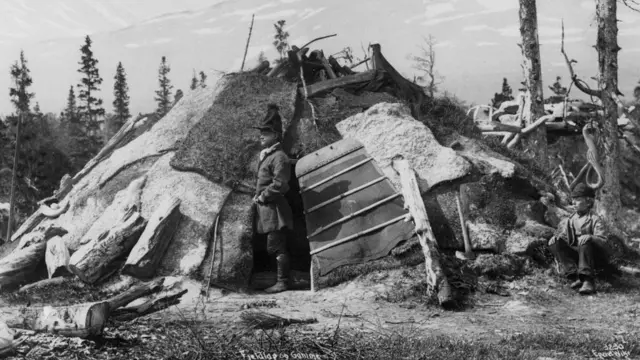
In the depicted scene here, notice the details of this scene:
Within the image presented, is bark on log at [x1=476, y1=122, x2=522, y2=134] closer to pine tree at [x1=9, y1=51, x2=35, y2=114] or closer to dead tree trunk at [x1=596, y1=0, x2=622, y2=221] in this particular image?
dead tree trunk at [x1=596, y1=0, x2=622, y2=221]

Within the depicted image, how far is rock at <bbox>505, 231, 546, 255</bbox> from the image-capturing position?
7.31m

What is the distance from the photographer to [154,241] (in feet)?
23.5

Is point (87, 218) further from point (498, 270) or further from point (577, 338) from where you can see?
point (577, 338)

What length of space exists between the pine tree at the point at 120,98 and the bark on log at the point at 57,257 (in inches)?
1666

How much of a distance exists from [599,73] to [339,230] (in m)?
8.10

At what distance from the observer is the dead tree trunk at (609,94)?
12.2 metres

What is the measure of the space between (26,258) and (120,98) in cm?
4360

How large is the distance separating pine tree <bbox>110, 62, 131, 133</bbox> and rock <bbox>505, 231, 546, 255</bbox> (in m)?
44.4

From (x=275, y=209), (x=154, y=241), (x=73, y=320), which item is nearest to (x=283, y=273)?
(x=275, y=209)

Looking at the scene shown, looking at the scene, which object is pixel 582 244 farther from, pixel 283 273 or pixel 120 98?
pixel 120 98

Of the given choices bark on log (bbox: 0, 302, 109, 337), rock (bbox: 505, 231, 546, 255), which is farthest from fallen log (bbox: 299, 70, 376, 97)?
bark on log (bbox: 0, 302, 109, 337)

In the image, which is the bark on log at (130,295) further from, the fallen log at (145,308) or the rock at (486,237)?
the rock at (486,237)

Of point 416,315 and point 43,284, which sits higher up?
point 43,284


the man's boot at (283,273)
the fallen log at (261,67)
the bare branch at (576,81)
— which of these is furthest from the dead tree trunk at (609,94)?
the man's boot at (283,273)
